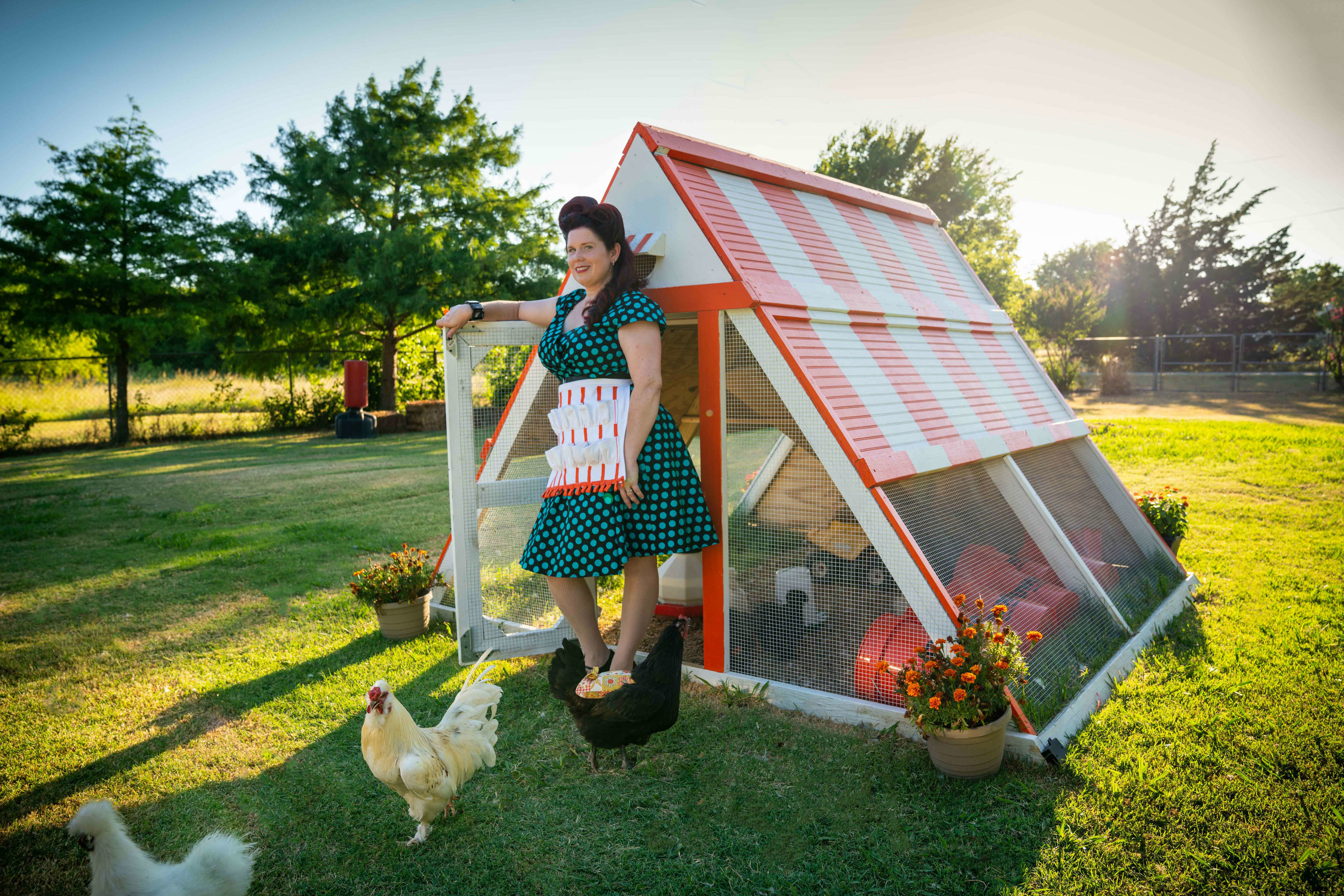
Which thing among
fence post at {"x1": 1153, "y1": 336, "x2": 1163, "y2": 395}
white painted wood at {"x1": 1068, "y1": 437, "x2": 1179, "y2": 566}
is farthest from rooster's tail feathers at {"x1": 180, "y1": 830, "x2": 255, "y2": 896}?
fence post at {"x1": 1153, "y1": 336, "x2": 1163, "y2": 395}

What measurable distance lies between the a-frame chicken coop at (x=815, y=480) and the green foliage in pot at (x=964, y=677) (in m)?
0.15

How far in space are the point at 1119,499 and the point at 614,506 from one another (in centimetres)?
384

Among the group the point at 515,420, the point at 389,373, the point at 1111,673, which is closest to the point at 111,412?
the point at 389,373

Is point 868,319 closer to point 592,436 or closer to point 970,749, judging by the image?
point 592,436

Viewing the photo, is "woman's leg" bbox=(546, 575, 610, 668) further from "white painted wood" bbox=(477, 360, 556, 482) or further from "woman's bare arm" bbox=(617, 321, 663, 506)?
"white painted wood" bbox=(477, 360, 556, 482)

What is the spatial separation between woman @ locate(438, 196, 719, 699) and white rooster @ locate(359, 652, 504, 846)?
2.00 feet

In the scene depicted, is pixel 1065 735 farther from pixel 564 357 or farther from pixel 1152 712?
pixel 564 357

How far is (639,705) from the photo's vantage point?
274cm

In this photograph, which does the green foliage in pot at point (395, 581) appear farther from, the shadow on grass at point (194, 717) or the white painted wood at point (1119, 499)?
the white painted wood at point (1119, 499)

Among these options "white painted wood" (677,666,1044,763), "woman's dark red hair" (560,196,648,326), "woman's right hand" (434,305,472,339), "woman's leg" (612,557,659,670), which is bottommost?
"white painted wood" (677,666,1044,763)

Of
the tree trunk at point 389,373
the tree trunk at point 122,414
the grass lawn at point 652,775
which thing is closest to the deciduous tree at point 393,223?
the tree trunk at point 389,373

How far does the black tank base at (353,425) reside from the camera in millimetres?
16078

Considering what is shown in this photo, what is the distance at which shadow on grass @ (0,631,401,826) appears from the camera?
9.41ft

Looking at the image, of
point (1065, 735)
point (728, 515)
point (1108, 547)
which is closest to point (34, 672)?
point (728, 515)
